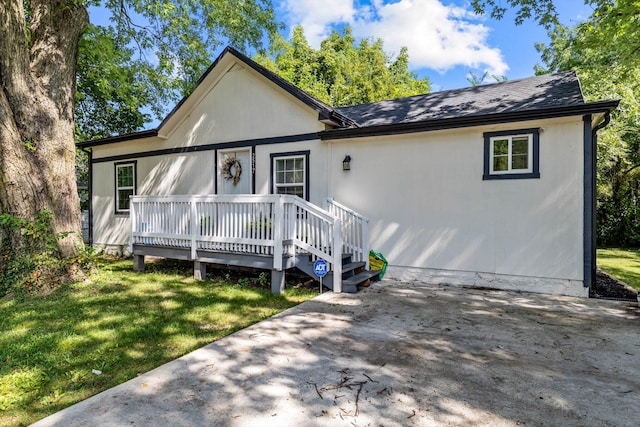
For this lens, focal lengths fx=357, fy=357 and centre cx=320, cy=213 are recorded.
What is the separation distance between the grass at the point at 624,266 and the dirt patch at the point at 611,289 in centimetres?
20

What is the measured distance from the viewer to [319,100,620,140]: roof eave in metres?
5.19

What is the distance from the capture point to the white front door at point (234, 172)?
8.49 metres

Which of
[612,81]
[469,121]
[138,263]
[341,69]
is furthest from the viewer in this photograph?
[341,69]

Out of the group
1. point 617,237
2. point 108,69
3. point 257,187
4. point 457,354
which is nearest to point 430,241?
point 457,354

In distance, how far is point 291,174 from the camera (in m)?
7.97

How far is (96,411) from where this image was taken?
233 cm

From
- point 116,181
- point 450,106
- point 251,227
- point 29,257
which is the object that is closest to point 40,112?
point 29,257

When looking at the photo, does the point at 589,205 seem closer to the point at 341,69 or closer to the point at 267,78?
the point at 267,78

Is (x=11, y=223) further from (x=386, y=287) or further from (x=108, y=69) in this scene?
(x=386, y=287)

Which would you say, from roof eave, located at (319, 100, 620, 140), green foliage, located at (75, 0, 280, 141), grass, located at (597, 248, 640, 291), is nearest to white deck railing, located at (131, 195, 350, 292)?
roof eave, located at (319, 100, 620, 140)

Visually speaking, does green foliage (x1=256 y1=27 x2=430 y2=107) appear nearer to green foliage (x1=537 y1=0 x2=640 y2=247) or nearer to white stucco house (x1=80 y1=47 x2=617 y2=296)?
green foliage (x1=537 y1=0 x2=640 y2=247)

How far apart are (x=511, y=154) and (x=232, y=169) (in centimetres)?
598

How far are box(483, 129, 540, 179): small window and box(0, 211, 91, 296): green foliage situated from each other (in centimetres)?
728

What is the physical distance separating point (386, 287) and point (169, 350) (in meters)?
3.81
